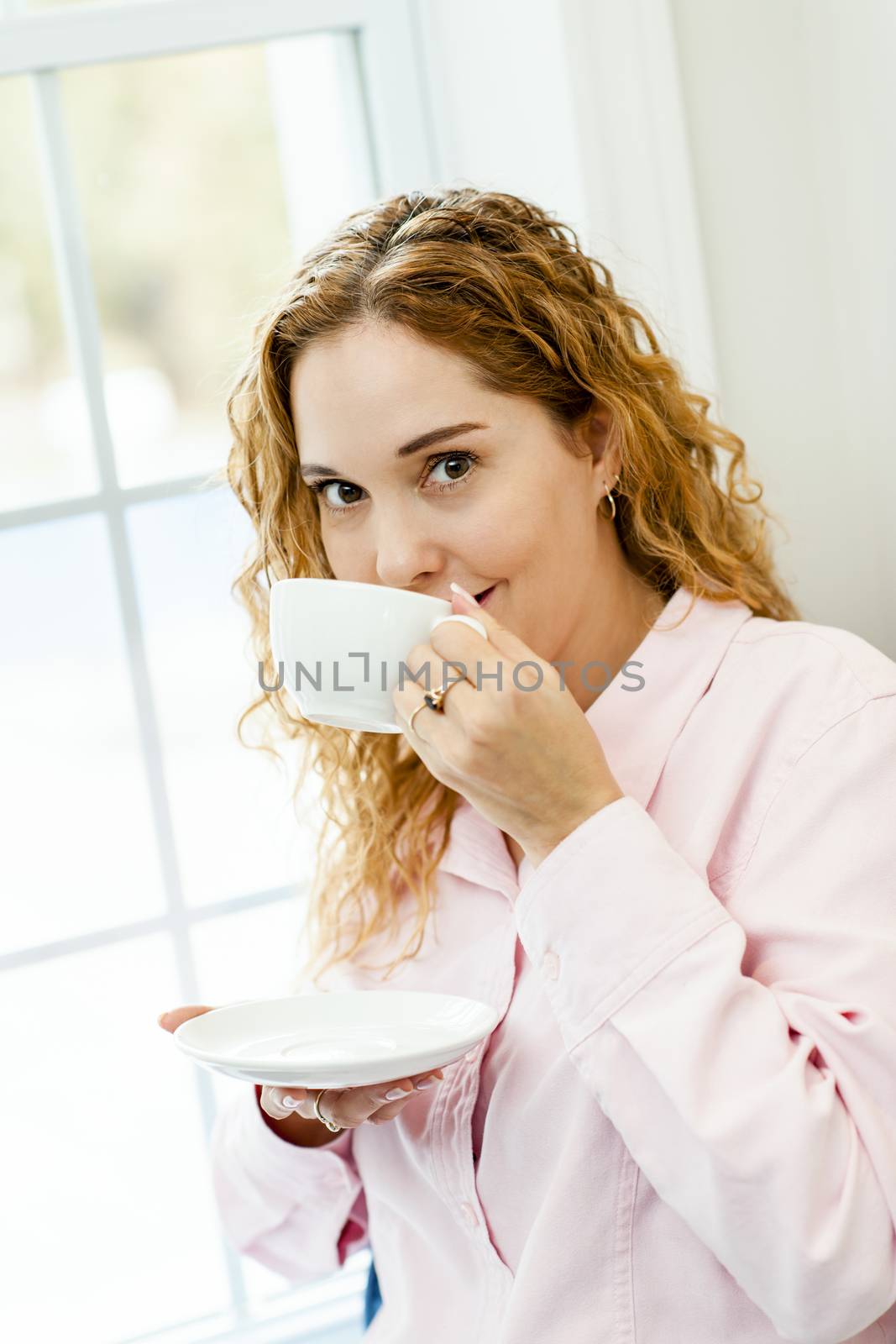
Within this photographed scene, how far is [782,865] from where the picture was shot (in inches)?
36.1

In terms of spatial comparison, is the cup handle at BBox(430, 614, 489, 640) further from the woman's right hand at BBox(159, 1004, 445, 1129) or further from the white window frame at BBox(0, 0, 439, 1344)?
the white window frame at BBox(0, 0, 439, 1344)

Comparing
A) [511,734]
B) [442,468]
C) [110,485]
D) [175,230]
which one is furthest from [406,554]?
[175,230]

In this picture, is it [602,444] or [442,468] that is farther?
[602,444]

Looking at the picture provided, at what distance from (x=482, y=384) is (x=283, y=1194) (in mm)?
830

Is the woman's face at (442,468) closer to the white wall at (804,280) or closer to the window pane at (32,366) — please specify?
the white wall at (804,280)

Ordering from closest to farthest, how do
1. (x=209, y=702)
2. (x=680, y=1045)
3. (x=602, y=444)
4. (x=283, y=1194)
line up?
1. (x=680, y=1045)
2. (x=602, y=444)
3. (x=283, y=1194)
4. (x=209, y=702)

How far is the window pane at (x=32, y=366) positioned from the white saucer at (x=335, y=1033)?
688mm

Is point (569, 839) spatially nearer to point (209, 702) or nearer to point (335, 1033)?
point (335, 1033)

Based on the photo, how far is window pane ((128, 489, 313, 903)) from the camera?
144cm

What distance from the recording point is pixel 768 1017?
0.84 meters

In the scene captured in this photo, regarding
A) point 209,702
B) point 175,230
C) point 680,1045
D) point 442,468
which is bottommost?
point 680,1045

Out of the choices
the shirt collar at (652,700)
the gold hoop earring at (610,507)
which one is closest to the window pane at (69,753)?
the shirt collar at (652,700)

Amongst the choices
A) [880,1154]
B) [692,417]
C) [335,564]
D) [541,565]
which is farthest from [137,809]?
[880,1154]

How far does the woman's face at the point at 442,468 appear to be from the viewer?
3.25 feet
